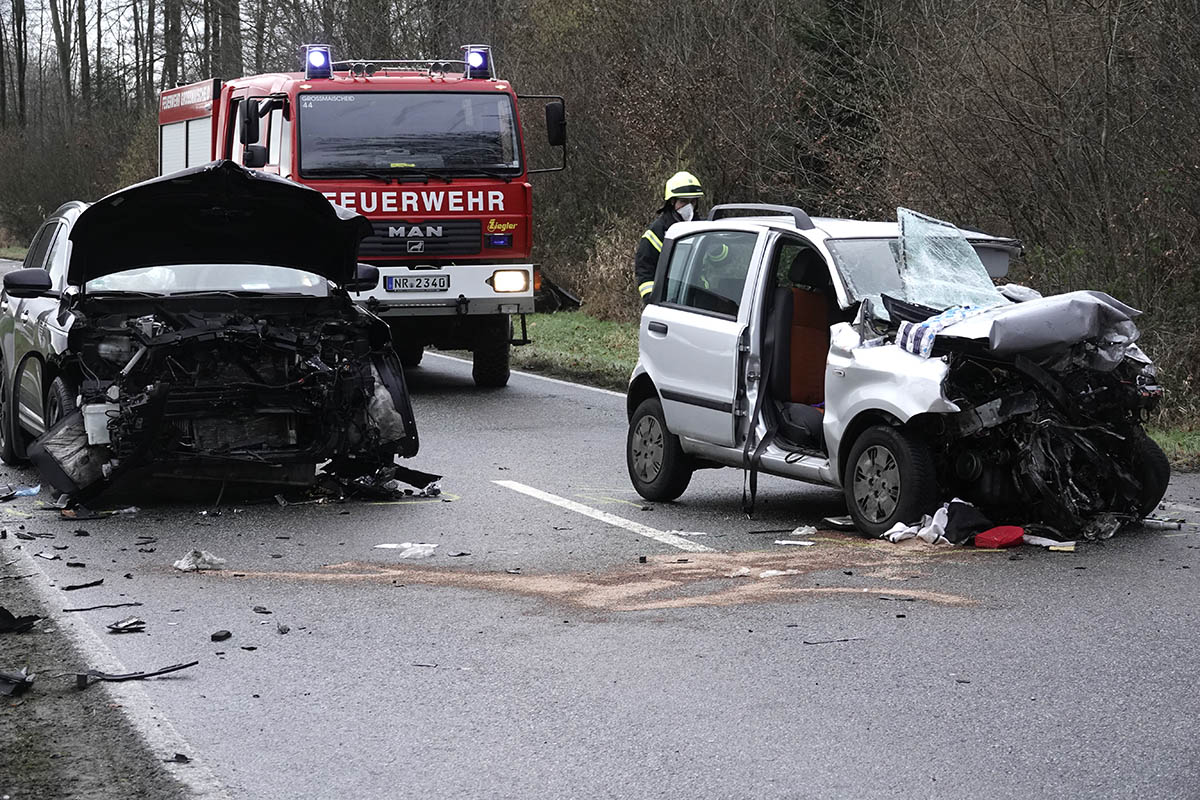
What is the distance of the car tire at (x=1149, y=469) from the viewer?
8.47 meters

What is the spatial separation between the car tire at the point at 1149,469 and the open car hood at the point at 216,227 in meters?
4.81

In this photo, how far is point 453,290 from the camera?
54.3 feet

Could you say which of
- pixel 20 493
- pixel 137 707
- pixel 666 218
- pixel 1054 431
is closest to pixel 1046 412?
pixel 1054 431

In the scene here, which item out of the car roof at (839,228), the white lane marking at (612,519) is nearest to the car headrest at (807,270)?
the car roof at (839,228)

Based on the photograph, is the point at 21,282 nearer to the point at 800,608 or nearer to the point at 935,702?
the point at 800,608

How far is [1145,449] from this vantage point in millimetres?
8477

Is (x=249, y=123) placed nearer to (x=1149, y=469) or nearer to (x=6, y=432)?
(x=6, y=432)

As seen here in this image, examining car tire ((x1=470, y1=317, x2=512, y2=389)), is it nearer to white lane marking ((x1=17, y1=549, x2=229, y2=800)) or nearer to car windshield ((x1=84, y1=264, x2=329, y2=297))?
car windshield ((x1=84, y1=264, x2=329, y2=297))

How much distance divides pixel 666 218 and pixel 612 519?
4.52m

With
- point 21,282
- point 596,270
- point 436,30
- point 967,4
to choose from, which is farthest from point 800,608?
point 436,30

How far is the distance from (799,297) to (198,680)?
4.70 m

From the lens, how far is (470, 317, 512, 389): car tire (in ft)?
56.7

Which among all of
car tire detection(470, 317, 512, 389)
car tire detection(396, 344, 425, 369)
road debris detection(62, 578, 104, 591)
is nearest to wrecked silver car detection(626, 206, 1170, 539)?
road debris detection(62, 578, 104, 591)

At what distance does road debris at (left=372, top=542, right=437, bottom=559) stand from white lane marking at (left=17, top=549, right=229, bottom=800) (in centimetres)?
172
